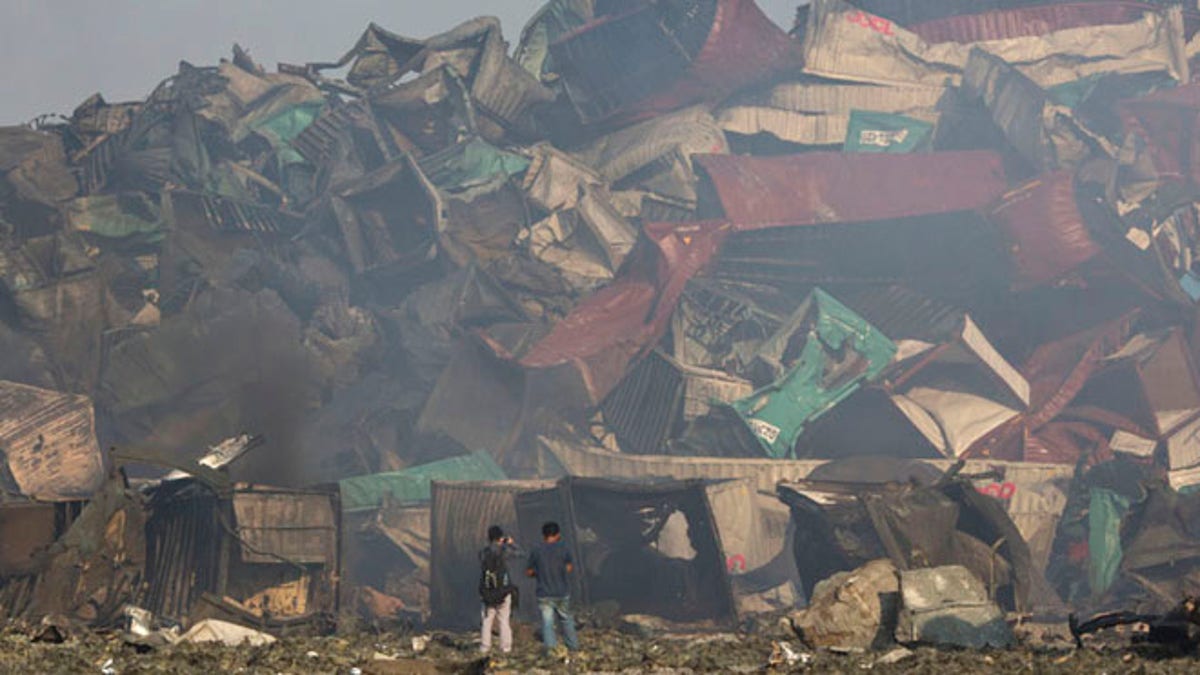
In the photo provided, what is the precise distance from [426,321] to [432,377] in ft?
4.03

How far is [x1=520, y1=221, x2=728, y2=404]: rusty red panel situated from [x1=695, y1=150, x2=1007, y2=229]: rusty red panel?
1577mm

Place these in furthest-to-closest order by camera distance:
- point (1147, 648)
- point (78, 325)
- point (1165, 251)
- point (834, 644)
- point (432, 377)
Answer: point (1165, 251) < point (432, 377) < point (78, 325) < point (834, 644) < point (1147, 648)

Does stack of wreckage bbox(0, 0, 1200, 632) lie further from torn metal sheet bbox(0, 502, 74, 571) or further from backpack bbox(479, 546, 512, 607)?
backpack bbox(479, 546, 512, 607)

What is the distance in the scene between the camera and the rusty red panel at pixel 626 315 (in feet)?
71.4

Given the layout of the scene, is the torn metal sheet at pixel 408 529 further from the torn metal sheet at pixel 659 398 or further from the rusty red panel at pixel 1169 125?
the rusty red panel at pixel 1169 125

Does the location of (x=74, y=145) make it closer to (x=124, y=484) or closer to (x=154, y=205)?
(x=154, y=205)

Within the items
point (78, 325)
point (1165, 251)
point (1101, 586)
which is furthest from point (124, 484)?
point (1165, 251)

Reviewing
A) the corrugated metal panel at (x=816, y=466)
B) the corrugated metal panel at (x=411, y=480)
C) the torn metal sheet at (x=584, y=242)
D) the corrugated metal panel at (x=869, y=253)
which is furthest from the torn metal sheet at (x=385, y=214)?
the corrugated metal panel at (x=816, y=466)

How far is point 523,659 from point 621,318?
13.4 meters

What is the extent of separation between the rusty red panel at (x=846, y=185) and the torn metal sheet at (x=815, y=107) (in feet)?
9.88

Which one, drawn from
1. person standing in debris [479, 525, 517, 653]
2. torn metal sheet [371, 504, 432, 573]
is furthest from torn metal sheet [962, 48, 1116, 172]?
person standing in debris [479, 525, 517, 653]

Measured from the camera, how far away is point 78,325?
2173cm

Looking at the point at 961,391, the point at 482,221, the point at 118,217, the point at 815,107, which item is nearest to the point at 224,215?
the point at 118,217

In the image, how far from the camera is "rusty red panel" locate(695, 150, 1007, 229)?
24859mm
